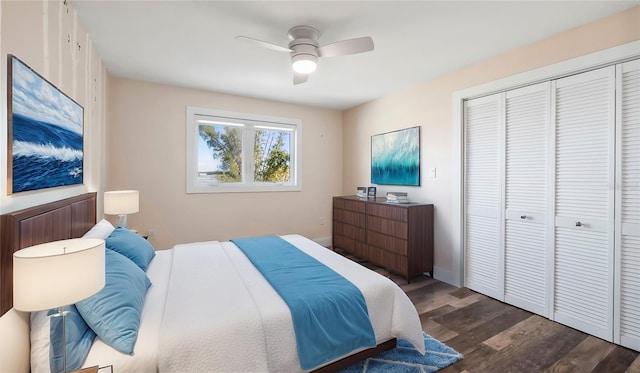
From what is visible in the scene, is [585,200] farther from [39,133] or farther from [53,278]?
[39,133]

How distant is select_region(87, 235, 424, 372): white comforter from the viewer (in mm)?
1276

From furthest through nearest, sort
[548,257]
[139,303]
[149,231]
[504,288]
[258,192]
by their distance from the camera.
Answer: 1. [258,192]
2. [149,231]
3. [504,288]
4. [548,257]
5. [139,303]

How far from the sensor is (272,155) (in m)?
4.53

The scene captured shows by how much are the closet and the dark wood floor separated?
0.49 feet

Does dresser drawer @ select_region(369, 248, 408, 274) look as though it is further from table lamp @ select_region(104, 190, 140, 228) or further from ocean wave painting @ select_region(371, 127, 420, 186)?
table lamp @ select_region(104, 190, 140, 228)

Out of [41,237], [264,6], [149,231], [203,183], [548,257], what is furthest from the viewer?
[203,183]

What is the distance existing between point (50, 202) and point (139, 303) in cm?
84

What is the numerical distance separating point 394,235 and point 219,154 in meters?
2.76

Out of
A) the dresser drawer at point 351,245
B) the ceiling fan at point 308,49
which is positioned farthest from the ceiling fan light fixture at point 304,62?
the dresser drawer at point 351,245

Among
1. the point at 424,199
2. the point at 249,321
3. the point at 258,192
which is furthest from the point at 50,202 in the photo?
the point at 424,199

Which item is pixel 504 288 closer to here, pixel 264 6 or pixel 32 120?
pixel 264 6

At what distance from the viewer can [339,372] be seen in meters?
1.78

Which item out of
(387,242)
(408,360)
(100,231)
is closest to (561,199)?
(387,242)

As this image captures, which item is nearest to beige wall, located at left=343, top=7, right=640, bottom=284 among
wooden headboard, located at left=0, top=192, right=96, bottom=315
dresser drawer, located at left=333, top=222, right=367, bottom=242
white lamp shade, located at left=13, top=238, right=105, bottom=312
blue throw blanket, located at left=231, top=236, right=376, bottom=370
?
dresser drawer, located at left=333, top=222, right=367, bottom=242
